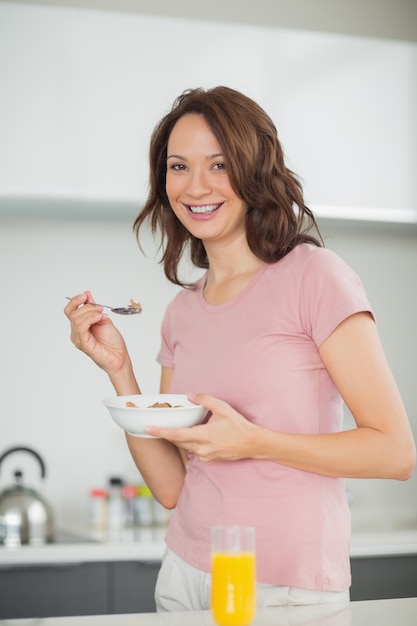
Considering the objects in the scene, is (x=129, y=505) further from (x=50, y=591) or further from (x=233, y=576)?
(x=233, y=576)

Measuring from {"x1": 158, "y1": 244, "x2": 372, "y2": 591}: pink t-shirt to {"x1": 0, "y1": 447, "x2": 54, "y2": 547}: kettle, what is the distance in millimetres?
1298

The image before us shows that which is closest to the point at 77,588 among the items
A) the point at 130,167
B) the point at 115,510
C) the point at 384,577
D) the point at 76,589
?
the point at 76,589

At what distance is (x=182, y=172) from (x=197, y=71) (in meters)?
1.31

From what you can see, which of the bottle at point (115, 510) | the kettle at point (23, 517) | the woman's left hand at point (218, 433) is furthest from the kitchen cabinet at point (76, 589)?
the woman's left hand at point (218, 433)

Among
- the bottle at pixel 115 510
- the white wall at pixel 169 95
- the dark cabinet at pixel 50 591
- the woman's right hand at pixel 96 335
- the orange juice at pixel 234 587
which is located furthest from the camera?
the bottle at pixel 115 510

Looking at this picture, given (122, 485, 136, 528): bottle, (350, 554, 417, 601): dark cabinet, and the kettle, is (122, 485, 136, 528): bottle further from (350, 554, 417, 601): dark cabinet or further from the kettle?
(350, 554, 417, 601): dark cabinet

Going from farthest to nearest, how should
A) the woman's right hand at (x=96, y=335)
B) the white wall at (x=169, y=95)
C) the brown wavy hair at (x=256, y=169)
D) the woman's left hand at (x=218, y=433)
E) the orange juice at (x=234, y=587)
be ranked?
the white wall at (x=169, y=95) → the woman's right hand at (x=96, y=335) → the brown wavy hair at (x=256, y=169) → the woman's left hand at (x=218, y=433) → the orange juice at (x=234, y=587)

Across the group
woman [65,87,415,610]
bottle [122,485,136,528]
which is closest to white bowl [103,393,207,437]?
woman [65,87,415,610]

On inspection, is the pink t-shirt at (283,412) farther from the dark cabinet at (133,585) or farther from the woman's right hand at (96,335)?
the dark cabinet at (133,585)

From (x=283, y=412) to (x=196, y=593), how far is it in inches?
13.3

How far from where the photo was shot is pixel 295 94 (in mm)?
2945

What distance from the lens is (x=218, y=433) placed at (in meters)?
1.38

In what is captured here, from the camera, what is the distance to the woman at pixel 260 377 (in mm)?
1402

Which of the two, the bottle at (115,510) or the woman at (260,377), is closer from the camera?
the woman at (260,377)
